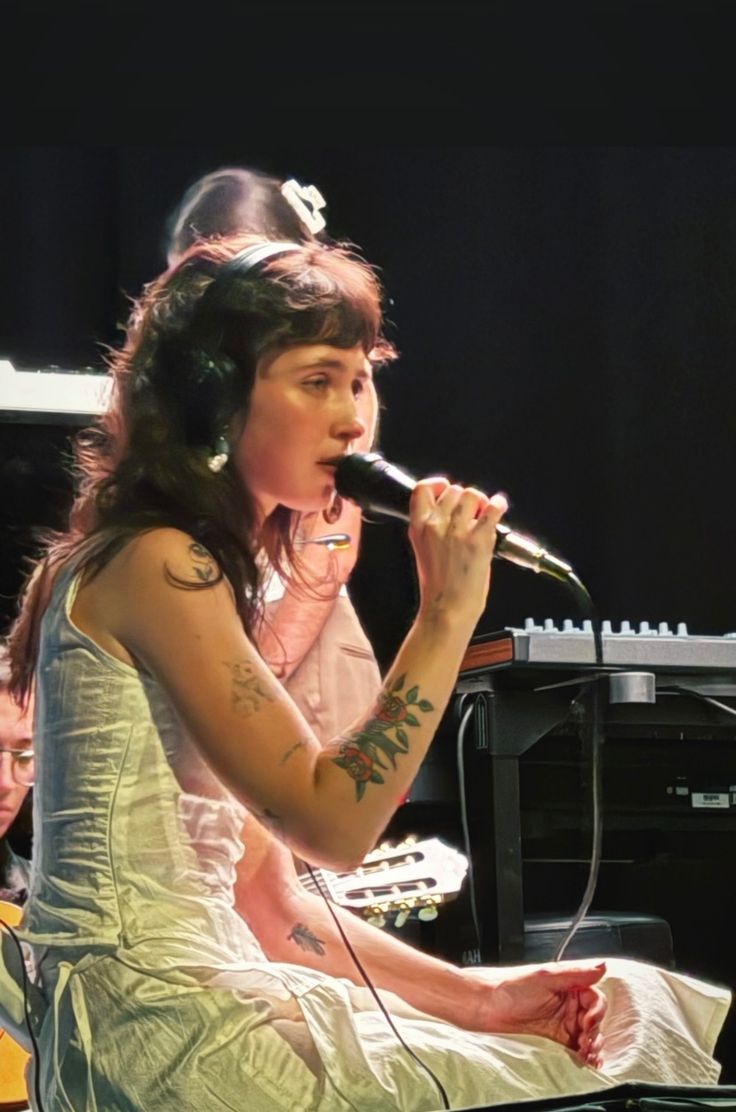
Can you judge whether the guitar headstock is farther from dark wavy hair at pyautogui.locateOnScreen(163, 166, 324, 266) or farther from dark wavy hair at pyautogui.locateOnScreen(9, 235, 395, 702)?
dark wavy hair at pyautogui.locateOnScreen(163, 166, 324, 266)

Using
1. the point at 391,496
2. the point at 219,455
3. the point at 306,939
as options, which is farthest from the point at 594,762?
the point at 219,455

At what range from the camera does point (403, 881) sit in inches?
70.9

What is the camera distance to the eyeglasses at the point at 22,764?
1.75 metres

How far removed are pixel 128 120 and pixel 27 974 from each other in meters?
1.28

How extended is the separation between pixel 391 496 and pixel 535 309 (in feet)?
2.29

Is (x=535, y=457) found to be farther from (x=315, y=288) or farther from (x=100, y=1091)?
(x=100, y=1091)

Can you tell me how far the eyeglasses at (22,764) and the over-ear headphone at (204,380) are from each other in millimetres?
498

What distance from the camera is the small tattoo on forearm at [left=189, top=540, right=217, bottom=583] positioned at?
1.36 m

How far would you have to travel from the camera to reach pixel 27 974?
4.89 ft

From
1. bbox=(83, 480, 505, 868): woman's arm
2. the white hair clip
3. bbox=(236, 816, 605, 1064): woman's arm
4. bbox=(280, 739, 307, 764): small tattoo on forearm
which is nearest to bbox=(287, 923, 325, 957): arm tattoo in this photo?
bbox=(236, 816, 605, 1064): woman's arm

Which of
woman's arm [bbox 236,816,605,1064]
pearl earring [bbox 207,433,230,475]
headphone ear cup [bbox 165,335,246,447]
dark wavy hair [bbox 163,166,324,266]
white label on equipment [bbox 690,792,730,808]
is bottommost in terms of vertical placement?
woman's arm [bbox 236,816,605,1064]

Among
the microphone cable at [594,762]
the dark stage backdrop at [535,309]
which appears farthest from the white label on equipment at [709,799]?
the dark stage backdrop at [535,309]

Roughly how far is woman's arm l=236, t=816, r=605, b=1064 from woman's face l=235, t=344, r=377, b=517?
411 mm

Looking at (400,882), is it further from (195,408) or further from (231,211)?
(231,211)
